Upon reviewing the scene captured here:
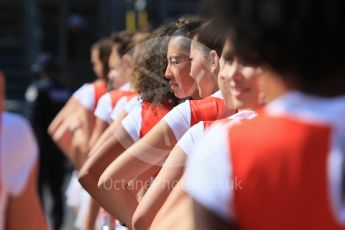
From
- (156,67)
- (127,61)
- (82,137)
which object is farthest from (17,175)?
(82,137)

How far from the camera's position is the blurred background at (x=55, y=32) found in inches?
856

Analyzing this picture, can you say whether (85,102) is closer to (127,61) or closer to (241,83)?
(127,61)

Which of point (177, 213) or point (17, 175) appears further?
point (17, 175)

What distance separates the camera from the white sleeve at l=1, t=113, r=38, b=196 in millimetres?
2408

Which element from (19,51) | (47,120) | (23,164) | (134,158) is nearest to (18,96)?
(19,51)

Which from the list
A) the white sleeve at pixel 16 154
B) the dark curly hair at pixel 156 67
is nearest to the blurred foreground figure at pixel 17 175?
the white sleeve at pixel 16 154

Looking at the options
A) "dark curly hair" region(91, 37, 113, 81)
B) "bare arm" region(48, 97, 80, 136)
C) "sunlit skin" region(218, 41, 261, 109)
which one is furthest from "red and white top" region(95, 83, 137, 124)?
"sunlit skin" region(218, 41, 261, 109)

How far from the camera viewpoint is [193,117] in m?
3.68

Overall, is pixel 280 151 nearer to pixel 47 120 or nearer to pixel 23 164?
pixel 23 164

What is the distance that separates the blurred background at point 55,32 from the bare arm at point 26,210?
60.9ft

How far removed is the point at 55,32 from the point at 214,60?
19705 mm

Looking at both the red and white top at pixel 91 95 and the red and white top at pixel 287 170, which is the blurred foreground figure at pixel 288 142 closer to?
the red and white top at pixel 287 170

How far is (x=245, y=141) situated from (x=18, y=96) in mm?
21286

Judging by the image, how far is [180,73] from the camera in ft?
13.0
